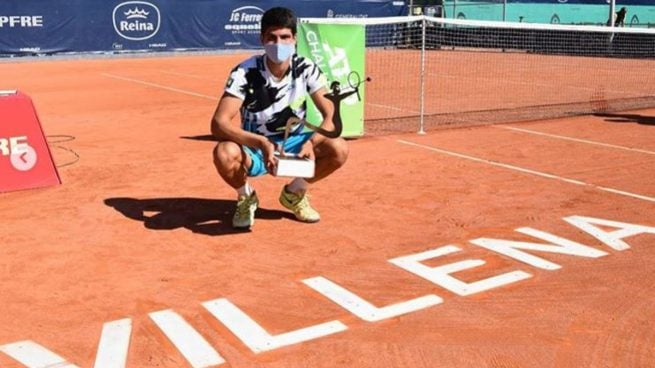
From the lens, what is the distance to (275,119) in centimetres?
573

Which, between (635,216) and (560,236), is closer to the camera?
(560,236)

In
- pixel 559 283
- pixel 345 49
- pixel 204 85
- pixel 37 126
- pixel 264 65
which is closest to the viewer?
pixel 559 283

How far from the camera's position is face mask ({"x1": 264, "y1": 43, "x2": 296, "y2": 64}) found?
17.7 feet

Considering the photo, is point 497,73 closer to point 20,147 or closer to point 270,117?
point 20,147

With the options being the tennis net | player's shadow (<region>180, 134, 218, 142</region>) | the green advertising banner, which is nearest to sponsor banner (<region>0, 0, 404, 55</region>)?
the tennis net

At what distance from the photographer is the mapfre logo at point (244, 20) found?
35.3 metres

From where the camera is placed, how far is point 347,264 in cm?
497

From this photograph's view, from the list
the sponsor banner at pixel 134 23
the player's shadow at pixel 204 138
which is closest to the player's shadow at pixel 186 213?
the player's shadow at pixel 204 138

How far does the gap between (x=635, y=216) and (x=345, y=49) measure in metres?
5.03

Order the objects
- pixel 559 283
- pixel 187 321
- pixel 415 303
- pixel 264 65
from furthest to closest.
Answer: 1. pixel 264 65
2. pixel 559 283
3. pixel 415 303
4. pixel 187 321

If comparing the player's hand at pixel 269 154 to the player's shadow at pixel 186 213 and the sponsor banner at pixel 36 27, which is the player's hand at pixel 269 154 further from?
the sponsor banner at pixel 36 27

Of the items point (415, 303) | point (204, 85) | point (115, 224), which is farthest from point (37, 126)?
point (204, 85)

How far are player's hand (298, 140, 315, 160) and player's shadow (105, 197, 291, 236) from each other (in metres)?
0.83

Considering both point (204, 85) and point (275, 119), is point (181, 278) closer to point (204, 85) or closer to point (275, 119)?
point (275, 119)
